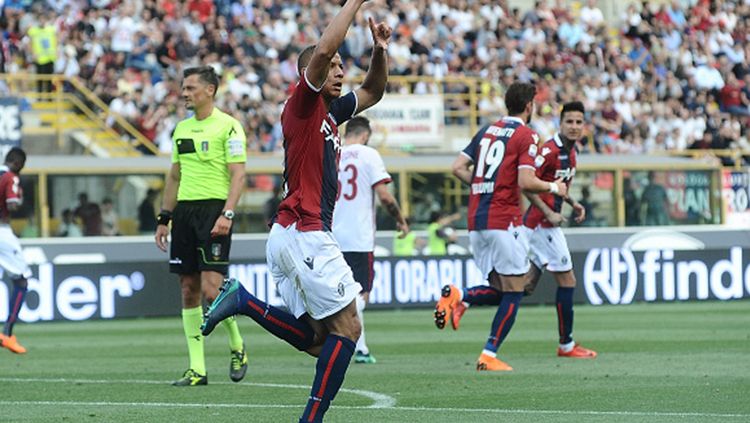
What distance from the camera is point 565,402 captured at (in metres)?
10.1

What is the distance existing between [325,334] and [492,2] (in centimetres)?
2926

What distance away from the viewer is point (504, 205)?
1307 cm

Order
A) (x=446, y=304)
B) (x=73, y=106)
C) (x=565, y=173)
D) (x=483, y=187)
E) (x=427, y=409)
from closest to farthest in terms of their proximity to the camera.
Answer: (x=427, y=409) → (x=446, y=304) → (x=483, y=187) → (x=565, y=173) → (x=73, y=106)

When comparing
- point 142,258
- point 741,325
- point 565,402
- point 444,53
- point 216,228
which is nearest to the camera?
point 565,402

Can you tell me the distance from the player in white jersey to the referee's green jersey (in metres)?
2.24

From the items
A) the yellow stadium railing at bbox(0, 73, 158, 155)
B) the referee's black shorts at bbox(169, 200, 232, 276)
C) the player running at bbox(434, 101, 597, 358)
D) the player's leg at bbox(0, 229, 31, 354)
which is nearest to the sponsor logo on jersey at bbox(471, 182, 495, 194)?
the player running at bbox(434, 101, 597, 358)

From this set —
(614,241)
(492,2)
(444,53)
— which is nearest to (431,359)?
(614,241)

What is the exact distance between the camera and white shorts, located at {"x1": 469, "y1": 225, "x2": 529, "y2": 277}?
13.0m

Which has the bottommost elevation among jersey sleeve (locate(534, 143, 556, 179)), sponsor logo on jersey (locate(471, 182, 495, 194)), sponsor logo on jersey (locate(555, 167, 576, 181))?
sponsor logo on jersey (locate(471, 182, 495, 194))

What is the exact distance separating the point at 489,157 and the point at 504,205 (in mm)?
422

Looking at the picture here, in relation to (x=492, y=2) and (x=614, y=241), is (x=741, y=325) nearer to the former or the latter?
(x=614, y=241)

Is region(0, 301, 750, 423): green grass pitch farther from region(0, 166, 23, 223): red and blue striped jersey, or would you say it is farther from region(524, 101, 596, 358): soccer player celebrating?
region(0, 166, 23, 223): red and blue striped jersey

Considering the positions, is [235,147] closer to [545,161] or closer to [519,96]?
[519,96]

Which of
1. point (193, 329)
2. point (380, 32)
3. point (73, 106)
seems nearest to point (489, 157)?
point (193, 329)
